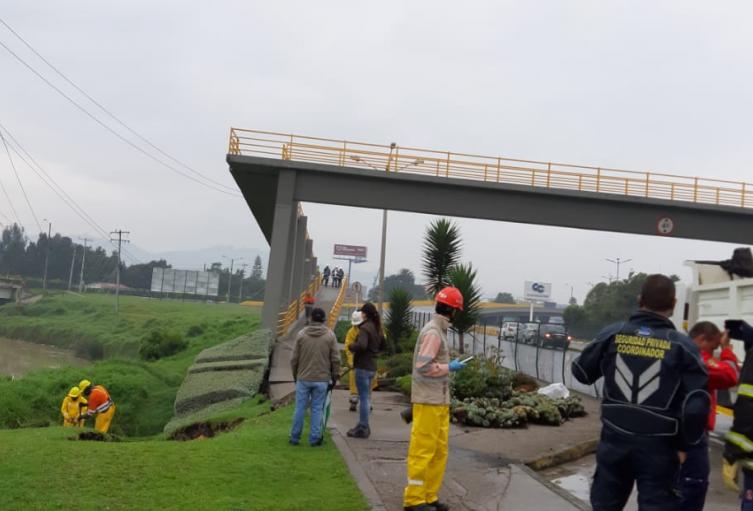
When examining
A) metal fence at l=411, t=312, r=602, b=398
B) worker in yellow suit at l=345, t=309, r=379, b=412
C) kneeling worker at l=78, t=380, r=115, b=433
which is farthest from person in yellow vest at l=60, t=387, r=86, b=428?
metal fence at l=411, t=312, r=602, b=398

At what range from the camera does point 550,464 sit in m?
9.48

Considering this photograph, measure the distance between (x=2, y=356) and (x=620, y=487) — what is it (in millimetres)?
45389

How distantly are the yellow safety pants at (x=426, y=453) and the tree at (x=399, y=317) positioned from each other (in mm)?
19072

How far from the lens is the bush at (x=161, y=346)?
36594mm

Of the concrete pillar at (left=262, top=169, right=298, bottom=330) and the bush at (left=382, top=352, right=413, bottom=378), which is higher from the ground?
the concrete pillar at (left=262, top=169, right=298, bottom=330)

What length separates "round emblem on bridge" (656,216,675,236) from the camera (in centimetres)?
2555

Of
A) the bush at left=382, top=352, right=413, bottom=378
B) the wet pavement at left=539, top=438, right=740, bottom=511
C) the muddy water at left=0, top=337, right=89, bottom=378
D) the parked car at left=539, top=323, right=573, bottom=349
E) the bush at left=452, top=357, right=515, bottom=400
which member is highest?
the parked car at left=539, top=323, right=573, bottom=349

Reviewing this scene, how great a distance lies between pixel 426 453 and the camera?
20.5 ft

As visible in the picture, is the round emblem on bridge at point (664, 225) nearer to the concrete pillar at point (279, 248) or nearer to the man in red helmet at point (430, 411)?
the concrete pillar at point (279, 248)

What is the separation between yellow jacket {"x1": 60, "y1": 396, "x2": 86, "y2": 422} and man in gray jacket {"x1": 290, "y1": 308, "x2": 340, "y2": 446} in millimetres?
7625

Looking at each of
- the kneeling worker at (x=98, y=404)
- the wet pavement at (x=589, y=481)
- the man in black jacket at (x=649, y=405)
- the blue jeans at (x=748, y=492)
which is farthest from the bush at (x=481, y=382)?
the man in black jacket at (x=649, y=405)

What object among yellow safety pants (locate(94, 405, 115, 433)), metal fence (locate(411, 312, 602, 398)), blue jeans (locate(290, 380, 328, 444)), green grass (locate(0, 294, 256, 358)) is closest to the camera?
blue jeans (locate(290, 380, 328, 444))

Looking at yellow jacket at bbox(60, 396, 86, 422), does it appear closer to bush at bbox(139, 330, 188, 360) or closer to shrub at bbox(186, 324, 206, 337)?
bush at bbox(139, 330, 188, 360)

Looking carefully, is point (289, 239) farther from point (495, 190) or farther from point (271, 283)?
point (495, 190)
